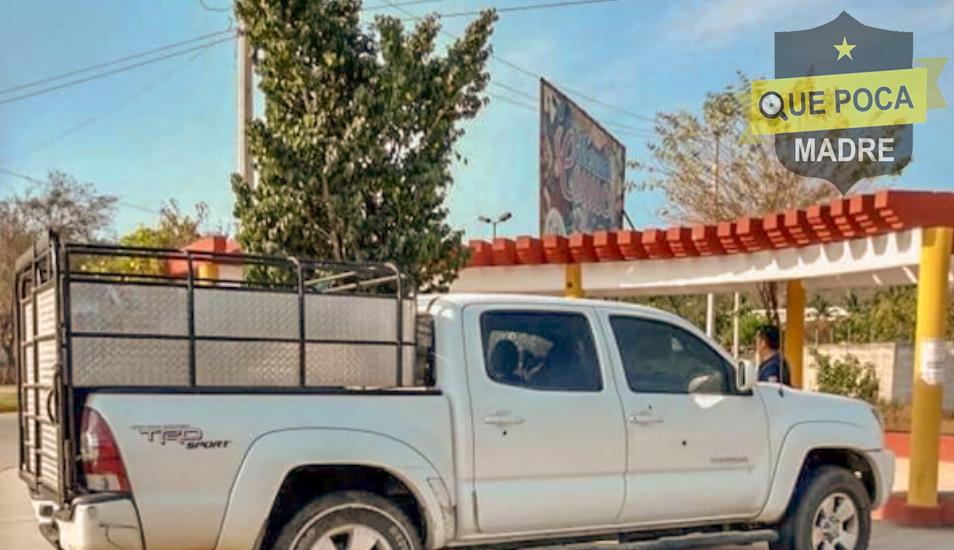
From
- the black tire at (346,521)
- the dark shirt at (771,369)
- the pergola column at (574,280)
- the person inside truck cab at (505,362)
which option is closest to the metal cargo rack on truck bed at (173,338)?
the person inside truck cab at (505,362)

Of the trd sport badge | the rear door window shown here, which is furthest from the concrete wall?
the rear door window

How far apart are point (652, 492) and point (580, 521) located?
504mm

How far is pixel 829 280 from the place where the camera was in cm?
1242

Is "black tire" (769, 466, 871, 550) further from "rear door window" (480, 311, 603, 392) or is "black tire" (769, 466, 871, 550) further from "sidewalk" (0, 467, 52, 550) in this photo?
"sidewalk" (0, 467, 52, 550)

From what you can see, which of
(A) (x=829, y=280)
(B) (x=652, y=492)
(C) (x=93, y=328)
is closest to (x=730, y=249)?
(A) (x=829, y=280)

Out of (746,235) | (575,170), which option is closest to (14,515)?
(746,235)

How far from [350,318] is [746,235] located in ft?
21.9

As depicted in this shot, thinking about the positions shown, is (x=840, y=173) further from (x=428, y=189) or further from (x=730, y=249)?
(x=428, y=189)

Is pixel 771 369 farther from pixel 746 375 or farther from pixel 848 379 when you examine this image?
pixel 848 379

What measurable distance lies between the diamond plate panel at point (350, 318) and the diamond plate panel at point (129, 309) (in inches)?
26.9

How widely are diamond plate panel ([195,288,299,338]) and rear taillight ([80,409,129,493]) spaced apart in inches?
28.8

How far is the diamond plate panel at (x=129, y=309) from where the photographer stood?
15.3ft

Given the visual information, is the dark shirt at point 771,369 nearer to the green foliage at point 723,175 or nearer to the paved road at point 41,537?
the paved road at point 41,537

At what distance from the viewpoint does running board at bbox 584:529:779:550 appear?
579 cm
